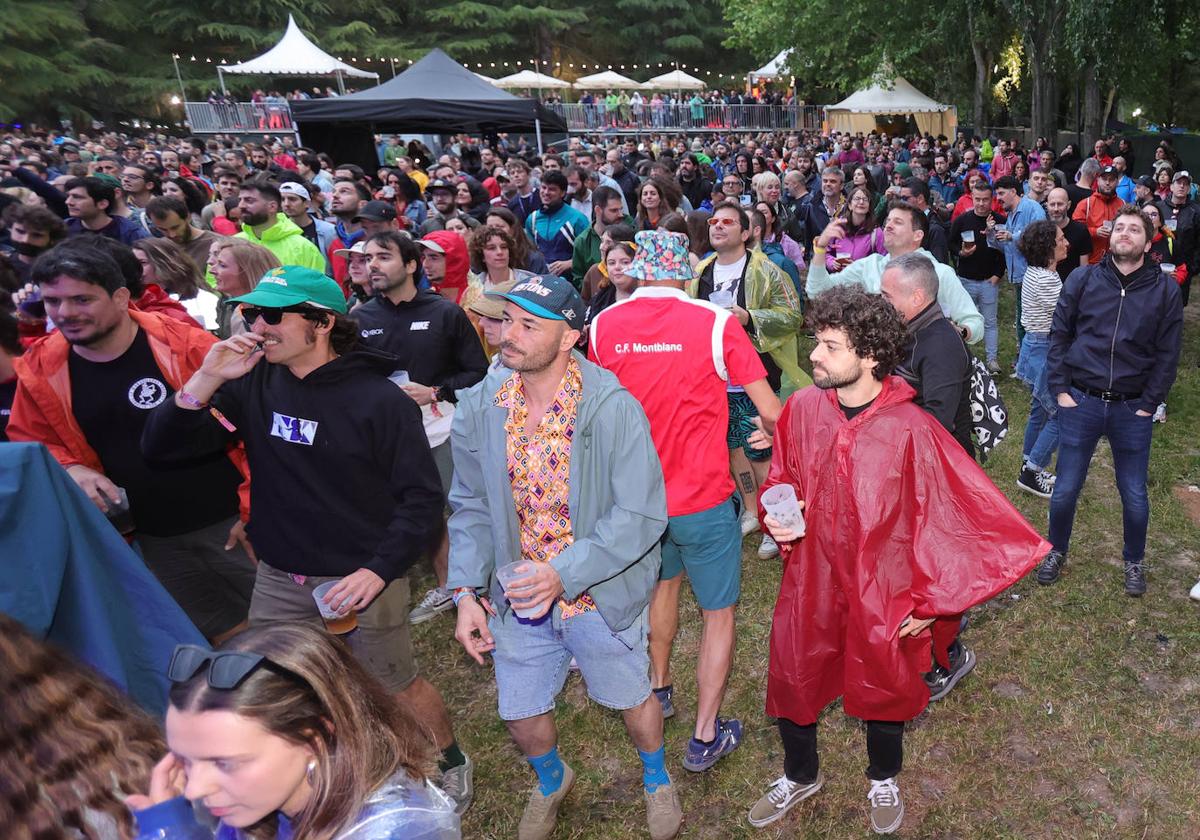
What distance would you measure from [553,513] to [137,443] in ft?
6.16

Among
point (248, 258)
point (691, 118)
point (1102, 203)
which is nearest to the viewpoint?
point (248, 258)

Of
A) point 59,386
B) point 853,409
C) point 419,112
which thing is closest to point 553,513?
point 853,409

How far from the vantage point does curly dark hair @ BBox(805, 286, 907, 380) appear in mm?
2705

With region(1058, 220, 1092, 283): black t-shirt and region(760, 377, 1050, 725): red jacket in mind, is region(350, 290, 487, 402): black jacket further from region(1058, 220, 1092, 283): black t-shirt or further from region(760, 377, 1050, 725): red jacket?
region(1058, 220, 1092, 283): black t-shirt

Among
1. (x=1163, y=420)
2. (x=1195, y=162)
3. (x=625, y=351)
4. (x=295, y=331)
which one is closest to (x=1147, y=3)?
(x=1195, y=162)

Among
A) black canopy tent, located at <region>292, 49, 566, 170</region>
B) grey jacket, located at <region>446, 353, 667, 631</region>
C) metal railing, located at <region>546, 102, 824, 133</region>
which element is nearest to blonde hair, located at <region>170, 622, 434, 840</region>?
grey jacket, located at <region>446, 353, 667, 631</region>

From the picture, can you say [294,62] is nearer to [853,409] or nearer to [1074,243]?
[1074,243]

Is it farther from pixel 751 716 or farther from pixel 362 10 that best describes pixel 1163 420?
pixel 362 10

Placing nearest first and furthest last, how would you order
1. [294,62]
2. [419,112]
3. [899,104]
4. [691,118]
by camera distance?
[419,112] → [899,104] → [294,62] → [691,118]

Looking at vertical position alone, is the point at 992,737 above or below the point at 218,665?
below

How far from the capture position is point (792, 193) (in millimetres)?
11203

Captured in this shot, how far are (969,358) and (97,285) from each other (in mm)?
3659

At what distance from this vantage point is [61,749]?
62.7 inches

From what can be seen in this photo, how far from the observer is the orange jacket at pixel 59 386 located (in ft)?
10.7
